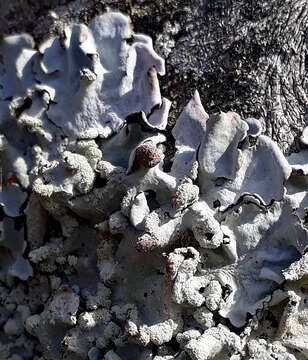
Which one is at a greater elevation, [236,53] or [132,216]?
[236,53]

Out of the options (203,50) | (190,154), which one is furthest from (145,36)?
(190,154)

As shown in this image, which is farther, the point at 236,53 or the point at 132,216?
the point at 236,53

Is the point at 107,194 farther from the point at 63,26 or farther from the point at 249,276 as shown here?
the point at 63,26

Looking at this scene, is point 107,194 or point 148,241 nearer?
point 148,241

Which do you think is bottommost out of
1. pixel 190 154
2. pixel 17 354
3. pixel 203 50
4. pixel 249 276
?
pixel 17 354
